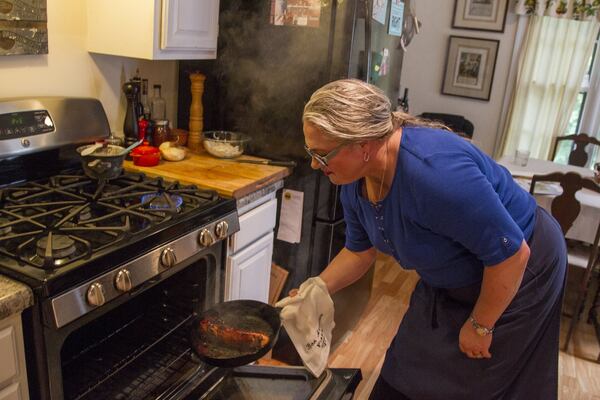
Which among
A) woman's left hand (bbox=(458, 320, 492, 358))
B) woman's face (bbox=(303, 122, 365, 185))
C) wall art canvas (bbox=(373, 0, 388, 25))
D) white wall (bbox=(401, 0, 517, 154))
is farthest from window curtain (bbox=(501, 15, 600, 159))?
woman's face (bbox=(303, 122, 365, 185))

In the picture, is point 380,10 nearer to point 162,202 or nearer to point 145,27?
point 145,27

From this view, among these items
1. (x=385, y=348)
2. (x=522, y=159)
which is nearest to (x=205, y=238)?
(x=385, y=348)

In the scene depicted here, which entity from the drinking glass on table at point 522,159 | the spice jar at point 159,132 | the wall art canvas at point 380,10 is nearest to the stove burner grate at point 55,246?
the spice jar at point 159,132

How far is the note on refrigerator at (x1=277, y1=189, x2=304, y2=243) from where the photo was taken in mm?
2385

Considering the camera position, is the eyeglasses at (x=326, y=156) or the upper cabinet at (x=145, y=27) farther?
the upper cabinet at (x=145, y=27)

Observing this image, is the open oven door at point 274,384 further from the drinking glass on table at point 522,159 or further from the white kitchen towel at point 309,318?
the drinking glass on table at point 522,159

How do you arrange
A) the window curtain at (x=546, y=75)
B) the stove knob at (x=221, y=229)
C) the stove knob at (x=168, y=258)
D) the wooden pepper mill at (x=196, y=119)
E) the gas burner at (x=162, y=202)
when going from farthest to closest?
the window curtain at (x=546, y=75) → the wooden pepper mill at (x=196, y=119) → the stove knob at (x=221, y=229) → the gas burner at (x=162, y=202) → the stove knob at (x=168, y=258)

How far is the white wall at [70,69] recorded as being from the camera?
1.82m

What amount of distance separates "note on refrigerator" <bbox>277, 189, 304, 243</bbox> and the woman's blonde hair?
1152 mm

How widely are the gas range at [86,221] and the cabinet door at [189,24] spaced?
0.52 metres

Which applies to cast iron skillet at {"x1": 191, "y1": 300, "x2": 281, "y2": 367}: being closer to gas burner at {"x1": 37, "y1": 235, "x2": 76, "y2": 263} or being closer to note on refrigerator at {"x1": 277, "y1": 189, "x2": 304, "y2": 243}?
gas burner at {"x1": 37, "y1": 235, "x2": 76, "y2": 263}

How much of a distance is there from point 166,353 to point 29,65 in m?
1.05

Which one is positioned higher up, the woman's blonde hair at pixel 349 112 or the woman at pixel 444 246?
the woman's blonde hair at pixel 349 112

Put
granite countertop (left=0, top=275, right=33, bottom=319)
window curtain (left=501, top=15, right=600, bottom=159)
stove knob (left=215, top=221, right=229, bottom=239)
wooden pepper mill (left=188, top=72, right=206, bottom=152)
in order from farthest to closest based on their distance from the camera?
window curtain (left=501, top=15, right=600, bottom=159) < wooden pepper mill (left=188, top=72, right=206, bottom=152) < stove knob (left=215, top=221, right=229, bottom=239) < granite countertop (left=0, top=275, right=33, bottom=319)
